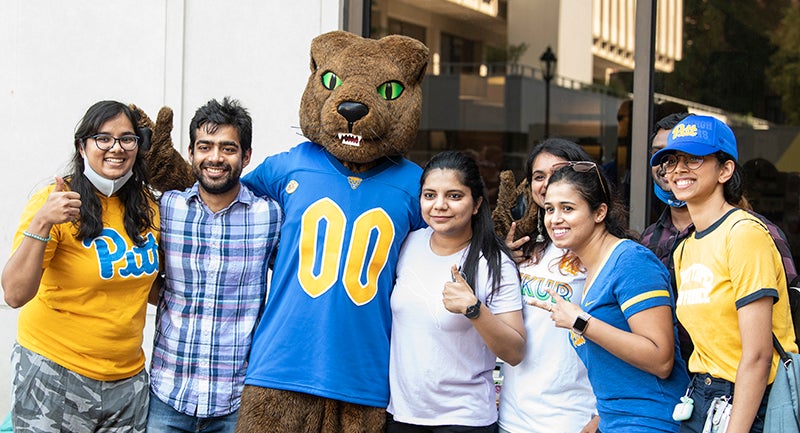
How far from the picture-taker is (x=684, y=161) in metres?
3.06

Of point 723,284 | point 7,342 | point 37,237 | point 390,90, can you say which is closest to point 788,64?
point 390,90

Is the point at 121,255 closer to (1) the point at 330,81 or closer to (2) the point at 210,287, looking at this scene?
(2) the point at 210,287

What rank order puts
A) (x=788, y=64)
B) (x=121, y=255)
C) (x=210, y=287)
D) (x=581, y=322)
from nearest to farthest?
1. (x=581, y=322)
2. (x=121, y=255)
3. (x=210, y=287)
4. (x=788, y=64)

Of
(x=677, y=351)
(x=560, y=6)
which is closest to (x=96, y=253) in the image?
(x=677, y=351)

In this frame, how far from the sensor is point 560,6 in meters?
7.00

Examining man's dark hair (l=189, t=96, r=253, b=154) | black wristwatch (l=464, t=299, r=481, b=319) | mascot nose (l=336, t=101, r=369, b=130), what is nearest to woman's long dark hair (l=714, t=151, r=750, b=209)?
black wristwatch (l=464, t=299, r=481, b=319)

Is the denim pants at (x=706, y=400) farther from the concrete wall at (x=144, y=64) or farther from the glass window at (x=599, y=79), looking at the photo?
the concrete wall at (x=144, y=64)

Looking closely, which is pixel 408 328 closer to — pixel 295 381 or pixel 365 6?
pixel 295 381

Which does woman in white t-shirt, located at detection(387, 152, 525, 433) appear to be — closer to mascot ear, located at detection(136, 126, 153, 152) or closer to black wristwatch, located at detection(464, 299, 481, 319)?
black wristwatch, located at detection(464, 299, 481, 319)

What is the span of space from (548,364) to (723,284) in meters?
0.76

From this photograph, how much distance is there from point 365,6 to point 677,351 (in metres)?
3.51

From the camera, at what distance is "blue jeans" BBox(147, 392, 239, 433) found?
367 centimetres

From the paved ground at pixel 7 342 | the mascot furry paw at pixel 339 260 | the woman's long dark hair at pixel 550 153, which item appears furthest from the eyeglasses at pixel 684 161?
the paved ground at pixel 7 342

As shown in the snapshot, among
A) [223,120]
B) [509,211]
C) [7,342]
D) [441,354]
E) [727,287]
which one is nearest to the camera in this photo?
[727,287]
